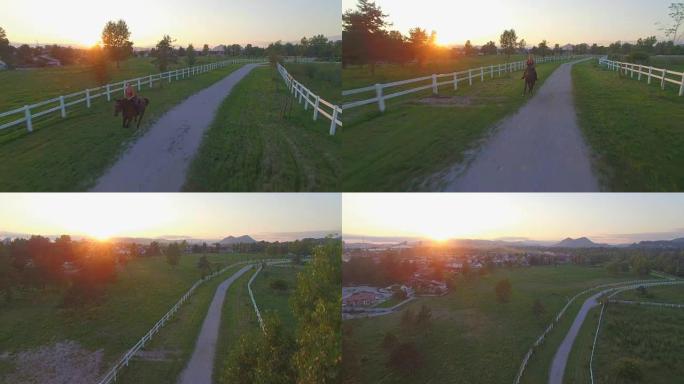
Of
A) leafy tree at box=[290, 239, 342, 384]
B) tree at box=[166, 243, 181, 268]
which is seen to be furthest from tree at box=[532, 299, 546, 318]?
tree at box=[166, 243, 181, 268]

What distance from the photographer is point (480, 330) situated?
668 centimetres

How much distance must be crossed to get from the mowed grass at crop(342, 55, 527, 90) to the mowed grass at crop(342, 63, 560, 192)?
463mm

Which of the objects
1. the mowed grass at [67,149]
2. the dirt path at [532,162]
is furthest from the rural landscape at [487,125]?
the mowed grass at [67,149]

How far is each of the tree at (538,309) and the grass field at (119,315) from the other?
508 centimetres

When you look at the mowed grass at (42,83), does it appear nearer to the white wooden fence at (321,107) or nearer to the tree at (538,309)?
the white wooden fence at (321,107)

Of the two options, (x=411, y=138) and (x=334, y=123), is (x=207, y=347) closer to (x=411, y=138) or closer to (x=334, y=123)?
(x=334, y=123)

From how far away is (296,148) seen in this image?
5.76 meters

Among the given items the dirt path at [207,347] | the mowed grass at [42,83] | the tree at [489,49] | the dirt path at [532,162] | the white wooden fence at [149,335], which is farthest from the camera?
the tree at [489,49]

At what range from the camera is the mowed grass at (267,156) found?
4926mm

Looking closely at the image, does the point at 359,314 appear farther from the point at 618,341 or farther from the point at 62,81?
the point at 62,81

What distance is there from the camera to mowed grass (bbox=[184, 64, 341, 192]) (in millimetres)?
4926

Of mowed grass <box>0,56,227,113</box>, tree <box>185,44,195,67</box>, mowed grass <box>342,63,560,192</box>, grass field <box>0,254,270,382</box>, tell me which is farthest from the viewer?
tree <box>185,44,195,67</box>

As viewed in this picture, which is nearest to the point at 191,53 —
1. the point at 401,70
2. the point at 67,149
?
the point at 401,70

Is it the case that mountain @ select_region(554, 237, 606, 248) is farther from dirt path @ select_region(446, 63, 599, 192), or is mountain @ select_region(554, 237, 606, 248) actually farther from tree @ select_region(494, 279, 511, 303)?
dirt path @ select_region(446, 63, 599, 192)
